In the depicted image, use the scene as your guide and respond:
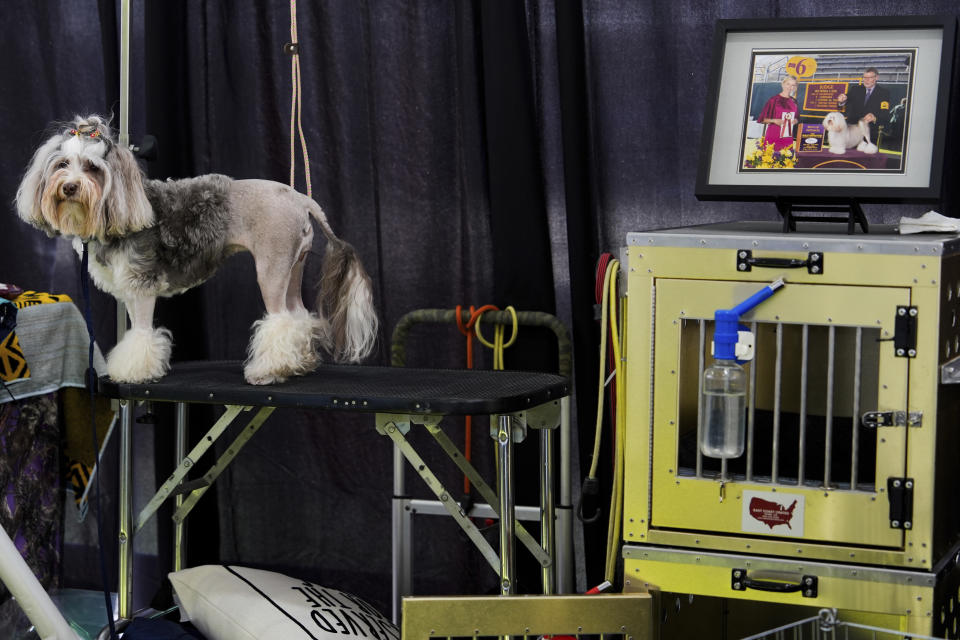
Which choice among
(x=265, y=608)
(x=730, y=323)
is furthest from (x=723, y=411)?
(x=265, y=608)

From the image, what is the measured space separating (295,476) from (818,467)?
1403 mm

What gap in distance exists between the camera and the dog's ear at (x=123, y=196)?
1979mm

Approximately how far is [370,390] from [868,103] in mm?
974

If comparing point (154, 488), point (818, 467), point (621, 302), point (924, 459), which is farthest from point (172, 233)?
point (924, 459)

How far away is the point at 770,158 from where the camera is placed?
1857 mm

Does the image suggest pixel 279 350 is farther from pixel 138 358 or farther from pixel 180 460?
pixel 180 460

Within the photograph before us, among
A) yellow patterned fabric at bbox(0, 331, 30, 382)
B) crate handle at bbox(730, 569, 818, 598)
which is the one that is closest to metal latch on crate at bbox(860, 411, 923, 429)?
crate handle at bbox(730, 569, 818, 598)

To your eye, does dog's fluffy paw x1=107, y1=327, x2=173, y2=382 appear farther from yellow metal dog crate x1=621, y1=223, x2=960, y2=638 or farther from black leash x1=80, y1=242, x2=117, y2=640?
yellow metal dog crate x1=621, y1=223, x2=960, y2=638

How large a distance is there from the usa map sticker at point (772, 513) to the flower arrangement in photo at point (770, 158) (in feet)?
1.78

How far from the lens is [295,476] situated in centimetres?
278

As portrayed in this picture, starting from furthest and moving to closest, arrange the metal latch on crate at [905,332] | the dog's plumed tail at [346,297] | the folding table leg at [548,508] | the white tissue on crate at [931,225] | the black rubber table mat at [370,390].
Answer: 1. the dog's plumed tail at [346,297]
2. the folding table leg at [548,508]
3. the black rubber table mat at [370,390]
4. the white tissue on crate at [931,225]
5. the metal latch on crate at [905,332]

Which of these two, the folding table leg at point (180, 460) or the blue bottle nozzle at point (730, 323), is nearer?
the blue bottle nozzle at point (730, 323)

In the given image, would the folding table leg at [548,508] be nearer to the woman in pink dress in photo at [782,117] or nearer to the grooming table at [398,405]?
the grooming table at [398,405]

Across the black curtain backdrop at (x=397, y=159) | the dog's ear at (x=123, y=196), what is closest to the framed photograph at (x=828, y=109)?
the black curtain backdrop at (x=397, y=159)
